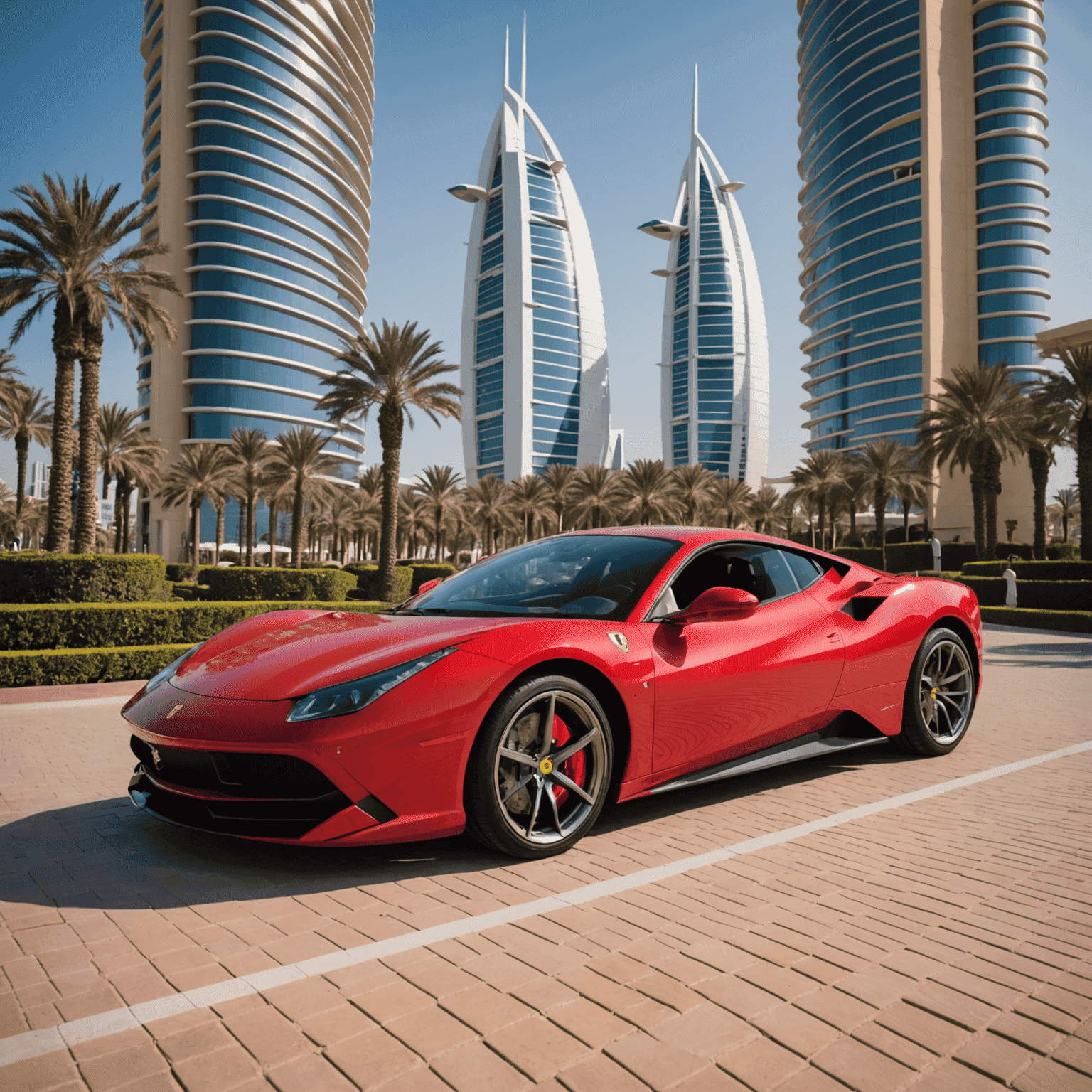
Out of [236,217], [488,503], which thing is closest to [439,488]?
[488,503]

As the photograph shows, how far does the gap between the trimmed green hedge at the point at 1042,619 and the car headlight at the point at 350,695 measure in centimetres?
1979

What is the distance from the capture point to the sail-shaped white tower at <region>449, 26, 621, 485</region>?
430 ft

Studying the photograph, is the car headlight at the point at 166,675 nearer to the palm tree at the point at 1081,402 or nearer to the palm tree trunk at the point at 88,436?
the palm tree trunk at the point at 88,436

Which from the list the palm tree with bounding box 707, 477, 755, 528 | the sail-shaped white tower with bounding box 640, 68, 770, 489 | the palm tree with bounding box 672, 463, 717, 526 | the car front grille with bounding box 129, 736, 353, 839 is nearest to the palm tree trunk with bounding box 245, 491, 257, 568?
the palm tree with bounding box 672, 463, 717, 526

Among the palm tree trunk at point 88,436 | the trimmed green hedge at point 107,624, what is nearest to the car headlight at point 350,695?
the trimmed green hedge at point 107,624

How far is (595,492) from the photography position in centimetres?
5719

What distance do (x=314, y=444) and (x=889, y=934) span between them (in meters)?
47.6

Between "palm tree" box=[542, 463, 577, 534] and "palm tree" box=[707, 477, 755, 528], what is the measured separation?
12.0 meters

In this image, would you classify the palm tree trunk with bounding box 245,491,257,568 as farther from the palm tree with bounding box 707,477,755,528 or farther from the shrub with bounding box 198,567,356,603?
the palm tree with bounding box 707,477,755,528

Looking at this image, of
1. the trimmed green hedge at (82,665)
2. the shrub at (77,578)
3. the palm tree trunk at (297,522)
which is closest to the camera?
the trimmed green hedge at (82,665)

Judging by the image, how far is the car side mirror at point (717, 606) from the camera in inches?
Answer: 140

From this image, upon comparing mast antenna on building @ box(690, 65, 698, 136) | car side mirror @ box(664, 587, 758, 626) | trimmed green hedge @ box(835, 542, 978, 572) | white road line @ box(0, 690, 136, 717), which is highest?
mast antenna on building @ box(690, 65, 698, 136)

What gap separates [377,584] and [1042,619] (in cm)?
2146

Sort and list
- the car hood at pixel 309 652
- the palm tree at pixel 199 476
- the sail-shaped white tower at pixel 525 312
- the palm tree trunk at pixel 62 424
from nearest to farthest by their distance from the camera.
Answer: the car hood at pixel 309 652 < the palm tree trunk at pixel 62 424 < the palm tree at pixel 199 476 < the sail-shaped white tower at pixel 525 312
